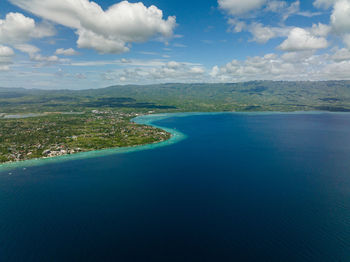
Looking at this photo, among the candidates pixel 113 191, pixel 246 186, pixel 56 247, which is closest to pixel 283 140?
pixel 246 186

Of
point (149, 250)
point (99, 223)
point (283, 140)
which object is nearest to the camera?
point (149, 250)

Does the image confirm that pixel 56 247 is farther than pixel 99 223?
No

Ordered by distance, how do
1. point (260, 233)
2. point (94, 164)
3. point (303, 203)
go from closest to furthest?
point (260, 233) < point (303, 203) < point (94, 164)

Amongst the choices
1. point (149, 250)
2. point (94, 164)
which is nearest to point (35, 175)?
point (94, 164)

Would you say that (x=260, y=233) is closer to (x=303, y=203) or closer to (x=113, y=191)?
(x=303, y=203)

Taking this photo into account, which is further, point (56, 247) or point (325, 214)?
point (325, 214)

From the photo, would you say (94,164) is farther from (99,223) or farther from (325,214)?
(325,214)
